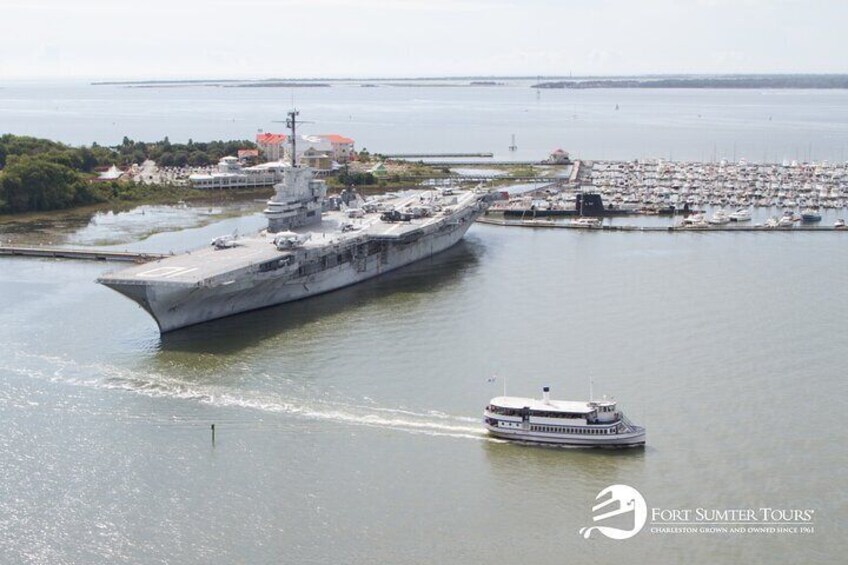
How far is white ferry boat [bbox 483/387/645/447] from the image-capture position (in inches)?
1037

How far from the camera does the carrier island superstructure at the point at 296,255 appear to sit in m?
36.4

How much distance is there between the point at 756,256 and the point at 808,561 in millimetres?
32692

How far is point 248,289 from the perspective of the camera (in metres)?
39.2

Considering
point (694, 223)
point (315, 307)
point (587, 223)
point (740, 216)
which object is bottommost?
point (315, 307)

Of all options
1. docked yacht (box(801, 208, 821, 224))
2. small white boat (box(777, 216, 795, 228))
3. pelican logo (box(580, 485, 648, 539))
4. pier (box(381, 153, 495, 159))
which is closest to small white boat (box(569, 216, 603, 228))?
small white boat (box(777, 216, 795, 228))

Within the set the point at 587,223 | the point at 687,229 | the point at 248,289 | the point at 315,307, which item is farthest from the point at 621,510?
the point at 587,223

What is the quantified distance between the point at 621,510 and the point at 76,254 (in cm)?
3570

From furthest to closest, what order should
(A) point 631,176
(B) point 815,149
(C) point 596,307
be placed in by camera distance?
(B) point 815,149
(A) point 631,176
(C) point 596,307

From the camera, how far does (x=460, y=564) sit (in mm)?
20922

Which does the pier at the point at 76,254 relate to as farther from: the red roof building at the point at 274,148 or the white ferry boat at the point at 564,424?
the red roof building at the point at 274,148

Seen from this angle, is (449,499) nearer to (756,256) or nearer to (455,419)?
(455,419)

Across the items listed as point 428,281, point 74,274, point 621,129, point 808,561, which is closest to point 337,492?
point 808,561

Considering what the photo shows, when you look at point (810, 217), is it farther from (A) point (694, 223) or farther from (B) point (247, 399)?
(B) point (247, 399)

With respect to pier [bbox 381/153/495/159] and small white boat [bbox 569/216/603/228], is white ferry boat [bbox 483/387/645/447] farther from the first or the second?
pier [bbox 381/153/495/159]
